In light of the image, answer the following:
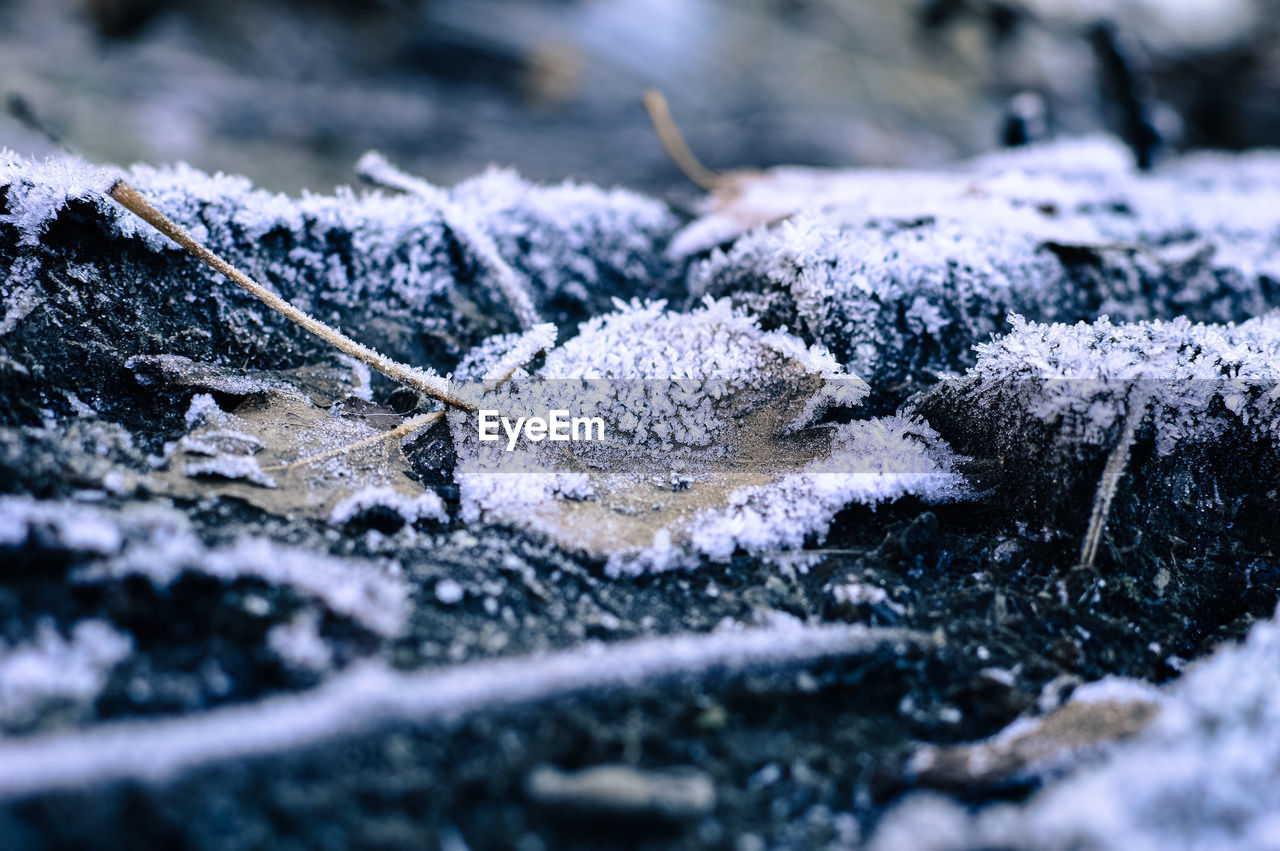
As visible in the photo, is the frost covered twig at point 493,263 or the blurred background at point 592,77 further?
the blurred background at point 592,77

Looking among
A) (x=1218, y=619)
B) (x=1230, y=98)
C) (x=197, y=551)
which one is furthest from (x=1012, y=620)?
(x=1230, y=98)

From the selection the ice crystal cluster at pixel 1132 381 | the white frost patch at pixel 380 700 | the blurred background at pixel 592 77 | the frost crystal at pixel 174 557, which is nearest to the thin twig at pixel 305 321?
the frost crystal at pixel 174 557

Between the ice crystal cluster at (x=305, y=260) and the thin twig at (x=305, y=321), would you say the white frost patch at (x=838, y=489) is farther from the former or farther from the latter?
the ice crystal cluster at (x=305, y=260)

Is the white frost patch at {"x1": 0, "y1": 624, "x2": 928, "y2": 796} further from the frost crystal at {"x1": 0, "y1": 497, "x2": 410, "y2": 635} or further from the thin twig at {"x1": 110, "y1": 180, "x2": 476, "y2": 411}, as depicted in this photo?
the thin twig at {"x1": 110, "y1": 180, "x2": 476, "y2": 411}

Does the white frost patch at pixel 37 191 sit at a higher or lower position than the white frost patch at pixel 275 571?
higher

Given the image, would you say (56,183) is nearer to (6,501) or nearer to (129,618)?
(6,501)

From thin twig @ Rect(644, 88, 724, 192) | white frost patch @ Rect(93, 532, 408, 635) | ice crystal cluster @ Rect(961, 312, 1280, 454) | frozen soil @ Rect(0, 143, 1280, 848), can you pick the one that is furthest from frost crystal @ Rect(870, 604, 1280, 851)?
thin twig @ Rect(644, 88, 724, 192)
